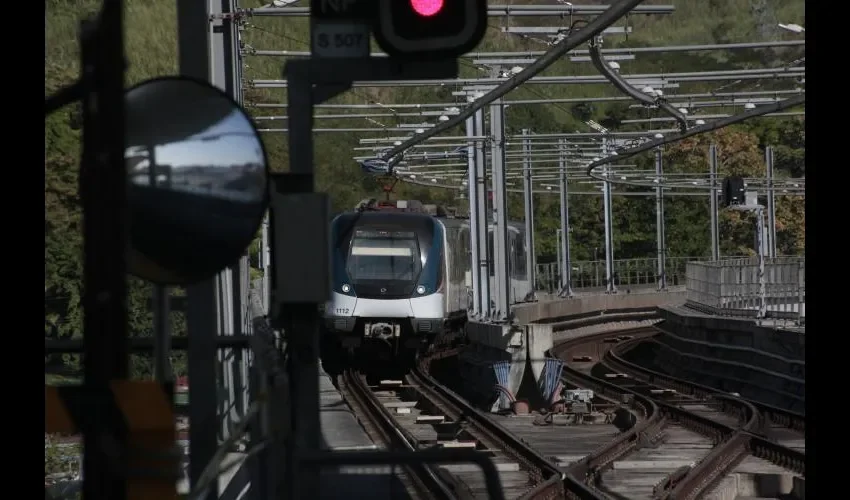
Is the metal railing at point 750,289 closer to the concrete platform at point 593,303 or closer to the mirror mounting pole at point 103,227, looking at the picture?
the concrete platform at point 593,303

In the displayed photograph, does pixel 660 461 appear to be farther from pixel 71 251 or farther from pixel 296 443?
pixel 296 443

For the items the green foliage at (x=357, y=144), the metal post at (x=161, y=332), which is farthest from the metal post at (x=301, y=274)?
the green foliage at (x=357, y=144)

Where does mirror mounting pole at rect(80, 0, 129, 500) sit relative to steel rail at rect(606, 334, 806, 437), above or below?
above

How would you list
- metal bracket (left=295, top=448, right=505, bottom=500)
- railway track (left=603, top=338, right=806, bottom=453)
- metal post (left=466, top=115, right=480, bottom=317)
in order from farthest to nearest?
metal post (left=466, top=115, right=480, bottom=317), railway track (left=603, top=338, right=806, bottom=453), metal bracket (left=295, top=448, right=505, bottom=500)

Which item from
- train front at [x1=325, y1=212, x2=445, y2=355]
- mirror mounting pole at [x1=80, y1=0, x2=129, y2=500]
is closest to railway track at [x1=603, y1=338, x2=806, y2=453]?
train front at [x1=325, y1=212, x2=445, y2=355]

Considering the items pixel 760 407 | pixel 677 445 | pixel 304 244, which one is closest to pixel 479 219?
pixel 760 407

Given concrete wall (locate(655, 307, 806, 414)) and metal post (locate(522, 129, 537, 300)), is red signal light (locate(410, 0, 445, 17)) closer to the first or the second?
concrete wall (locate(655, 307, 806, 414))

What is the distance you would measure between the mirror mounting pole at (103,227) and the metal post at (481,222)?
82.0ft

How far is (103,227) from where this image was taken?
13.4ft

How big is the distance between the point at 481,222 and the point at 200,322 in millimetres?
23629

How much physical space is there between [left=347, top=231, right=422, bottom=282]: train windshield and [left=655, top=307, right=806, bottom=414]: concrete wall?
6.29m

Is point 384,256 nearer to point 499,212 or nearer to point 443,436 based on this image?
point 499,212

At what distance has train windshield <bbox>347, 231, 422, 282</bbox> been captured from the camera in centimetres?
2720
